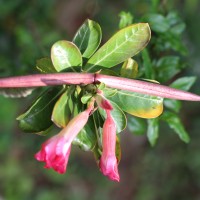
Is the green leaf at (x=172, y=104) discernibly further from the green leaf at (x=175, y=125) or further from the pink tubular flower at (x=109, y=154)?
the pink tubular flower at (x=109, y=154)

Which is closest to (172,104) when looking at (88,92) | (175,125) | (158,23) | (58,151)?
(175,125)

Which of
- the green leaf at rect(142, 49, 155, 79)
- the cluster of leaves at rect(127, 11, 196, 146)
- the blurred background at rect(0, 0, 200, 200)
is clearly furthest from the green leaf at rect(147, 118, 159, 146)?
the blurred background at rect(0, 0, 200, 200)

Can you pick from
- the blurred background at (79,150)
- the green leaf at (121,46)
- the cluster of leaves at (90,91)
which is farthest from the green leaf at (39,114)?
the blurred background at (79,150)

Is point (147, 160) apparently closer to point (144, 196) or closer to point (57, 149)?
point (144, 196)

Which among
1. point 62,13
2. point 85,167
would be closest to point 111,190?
point 85,167

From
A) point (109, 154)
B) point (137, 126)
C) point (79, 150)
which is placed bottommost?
point (79, 150)

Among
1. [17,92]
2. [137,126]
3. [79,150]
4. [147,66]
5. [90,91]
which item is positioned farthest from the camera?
[79,150]

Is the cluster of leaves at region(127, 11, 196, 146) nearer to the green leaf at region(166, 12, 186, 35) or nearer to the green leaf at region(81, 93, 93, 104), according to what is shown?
the green leaf at region(166, 12, 186, 35)

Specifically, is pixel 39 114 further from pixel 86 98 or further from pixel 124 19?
pixel 124 19
